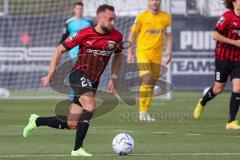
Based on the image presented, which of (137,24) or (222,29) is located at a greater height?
(222,29)

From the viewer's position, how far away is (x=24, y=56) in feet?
82.7

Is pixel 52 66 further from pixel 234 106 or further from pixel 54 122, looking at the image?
pixel 234 106

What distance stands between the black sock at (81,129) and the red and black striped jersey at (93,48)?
682 mm

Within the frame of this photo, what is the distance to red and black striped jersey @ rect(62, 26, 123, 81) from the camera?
443 inches

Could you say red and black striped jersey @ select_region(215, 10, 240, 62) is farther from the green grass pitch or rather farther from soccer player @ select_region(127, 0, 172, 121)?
soccer player @ select_region(127, 0, 172, 121)

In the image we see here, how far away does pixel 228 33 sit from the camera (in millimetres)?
14422

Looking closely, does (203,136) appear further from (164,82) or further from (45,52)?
(45,52)

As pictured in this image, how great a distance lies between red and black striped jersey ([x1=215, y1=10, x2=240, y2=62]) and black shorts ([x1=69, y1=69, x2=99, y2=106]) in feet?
12.4

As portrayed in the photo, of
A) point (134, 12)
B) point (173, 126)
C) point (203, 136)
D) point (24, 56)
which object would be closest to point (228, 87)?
point (134, 12)

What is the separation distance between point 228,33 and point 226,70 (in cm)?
65

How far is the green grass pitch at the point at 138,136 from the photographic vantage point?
420 inches

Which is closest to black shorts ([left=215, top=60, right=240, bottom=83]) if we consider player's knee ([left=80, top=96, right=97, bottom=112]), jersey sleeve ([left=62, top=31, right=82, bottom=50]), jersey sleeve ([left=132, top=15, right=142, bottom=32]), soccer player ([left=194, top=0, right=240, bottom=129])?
soccer player ([left=194, top=0, right=240, bottom=129])

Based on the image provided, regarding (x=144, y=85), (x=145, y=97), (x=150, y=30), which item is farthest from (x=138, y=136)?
(x=150, y=30)

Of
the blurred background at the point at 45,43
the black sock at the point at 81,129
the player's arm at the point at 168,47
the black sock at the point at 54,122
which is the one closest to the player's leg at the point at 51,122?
the black sock at the point at 54,122
